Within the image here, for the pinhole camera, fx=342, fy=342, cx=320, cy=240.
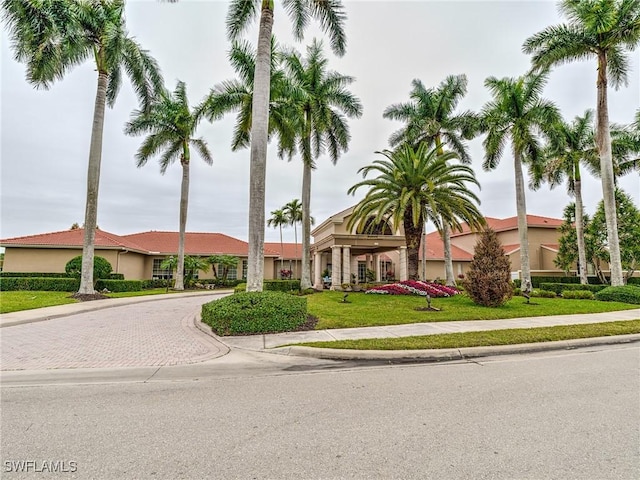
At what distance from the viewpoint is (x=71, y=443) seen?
352cm

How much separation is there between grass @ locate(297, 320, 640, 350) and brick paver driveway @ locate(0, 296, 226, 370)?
299cm

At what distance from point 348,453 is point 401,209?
15.9 metres

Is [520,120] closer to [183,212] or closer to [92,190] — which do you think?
[183,212]

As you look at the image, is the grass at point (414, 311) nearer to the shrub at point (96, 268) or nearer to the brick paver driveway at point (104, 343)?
the brick paver driveway at point (104, 343)

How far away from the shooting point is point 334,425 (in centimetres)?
391

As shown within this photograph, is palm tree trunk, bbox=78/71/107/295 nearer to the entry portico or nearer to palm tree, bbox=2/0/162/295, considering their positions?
palm tree, bbox=2/0/162/295

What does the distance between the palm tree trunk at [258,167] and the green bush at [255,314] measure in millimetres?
1278

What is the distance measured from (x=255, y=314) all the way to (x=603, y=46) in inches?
942

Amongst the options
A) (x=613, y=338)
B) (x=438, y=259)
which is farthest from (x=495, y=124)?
(x=613, y=338)

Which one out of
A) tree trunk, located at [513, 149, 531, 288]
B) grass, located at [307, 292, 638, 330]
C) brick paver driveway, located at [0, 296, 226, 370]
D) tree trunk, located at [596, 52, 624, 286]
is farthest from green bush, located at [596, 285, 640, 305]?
brick paver driveway, located at [0, 296, 226, 370]

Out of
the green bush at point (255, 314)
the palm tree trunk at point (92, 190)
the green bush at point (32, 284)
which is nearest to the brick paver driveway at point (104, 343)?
the green bush at point (255, 314)

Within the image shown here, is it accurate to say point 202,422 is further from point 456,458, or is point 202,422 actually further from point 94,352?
point 94,352

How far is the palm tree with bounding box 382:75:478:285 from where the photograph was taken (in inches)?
992

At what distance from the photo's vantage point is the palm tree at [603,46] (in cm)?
1808
